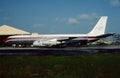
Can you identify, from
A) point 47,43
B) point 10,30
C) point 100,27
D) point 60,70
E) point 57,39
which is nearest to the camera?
point 60,70

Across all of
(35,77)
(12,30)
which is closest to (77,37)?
(12,30)

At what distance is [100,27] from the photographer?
3600 inches

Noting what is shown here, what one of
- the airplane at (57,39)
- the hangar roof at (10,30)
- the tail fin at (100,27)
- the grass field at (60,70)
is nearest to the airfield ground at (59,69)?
the grass field at (60,70)

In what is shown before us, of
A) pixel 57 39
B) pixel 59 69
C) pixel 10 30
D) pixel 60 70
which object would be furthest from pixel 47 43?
pixel 60 70

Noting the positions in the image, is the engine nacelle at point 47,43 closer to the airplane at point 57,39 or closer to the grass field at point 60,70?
the airplane at point 57,39

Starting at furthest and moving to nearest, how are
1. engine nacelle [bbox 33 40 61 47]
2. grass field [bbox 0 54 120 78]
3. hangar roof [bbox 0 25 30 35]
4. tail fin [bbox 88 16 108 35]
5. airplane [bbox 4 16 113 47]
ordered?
hangar roof [bbox 0 25 30 35] → tail fin [bbox 88 16 108 35] → airplane [bbox 4 16 113 47] → engine nacelle [bbox 33 40 61 47] → grass field [bbox 0 54 120 78]

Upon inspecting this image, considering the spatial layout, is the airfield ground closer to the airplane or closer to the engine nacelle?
the engine nacelle

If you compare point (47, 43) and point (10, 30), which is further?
point (10, 30)

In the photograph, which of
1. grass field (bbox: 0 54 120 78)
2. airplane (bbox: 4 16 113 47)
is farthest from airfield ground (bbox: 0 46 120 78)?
airplane (bbox: 4 16 113 47)

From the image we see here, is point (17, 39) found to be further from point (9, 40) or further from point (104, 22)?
point (104, 22)

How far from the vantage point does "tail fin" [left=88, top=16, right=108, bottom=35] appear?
89.2 metres

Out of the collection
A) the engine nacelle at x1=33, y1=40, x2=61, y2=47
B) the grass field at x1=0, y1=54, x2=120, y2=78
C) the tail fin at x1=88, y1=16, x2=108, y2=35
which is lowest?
the grass field at x1=0, y1=54, x2=120, y2=78

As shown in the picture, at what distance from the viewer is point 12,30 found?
12838 centimetres

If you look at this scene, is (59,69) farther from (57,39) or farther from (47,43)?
(57,39)
